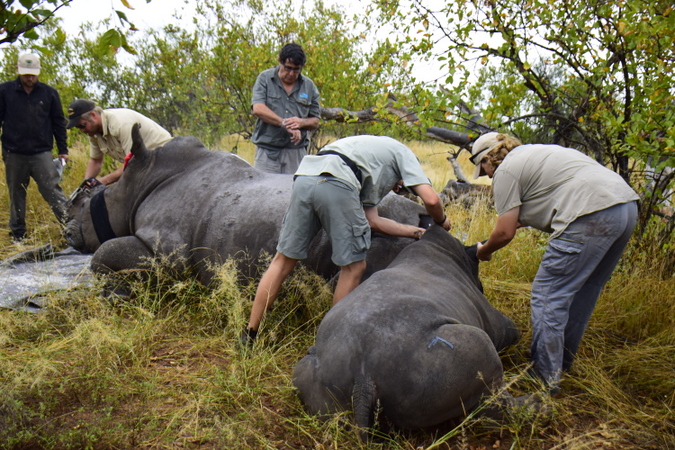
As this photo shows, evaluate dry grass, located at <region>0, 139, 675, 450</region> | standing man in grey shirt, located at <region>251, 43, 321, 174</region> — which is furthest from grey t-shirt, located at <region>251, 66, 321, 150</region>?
dry grass, located at <region>0, 139, 675, 450</region>

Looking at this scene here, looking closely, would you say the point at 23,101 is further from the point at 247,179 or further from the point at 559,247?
the point at 559,247

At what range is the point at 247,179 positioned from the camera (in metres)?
5.84

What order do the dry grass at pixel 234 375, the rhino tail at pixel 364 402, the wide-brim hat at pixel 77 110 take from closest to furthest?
the rhino tail at pixel 364 402, the dry grass at pixel 234 375, the wide-brim hat at pixel 77 110

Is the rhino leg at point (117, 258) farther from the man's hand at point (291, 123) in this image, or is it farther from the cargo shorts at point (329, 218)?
the man's hand at point (291, 123)

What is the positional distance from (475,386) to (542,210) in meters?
1.49

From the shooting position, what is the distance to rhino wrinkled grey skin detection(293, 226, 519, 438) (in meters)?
3.19

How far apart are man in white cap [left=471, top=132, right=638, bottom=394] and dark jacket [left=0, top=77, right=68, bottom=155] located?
6344mm

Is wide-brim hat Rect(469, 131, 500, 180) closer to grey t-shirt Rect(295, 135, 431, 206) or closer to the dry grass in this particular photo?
grey t-shirt Rect(295, 135, 431, 206)

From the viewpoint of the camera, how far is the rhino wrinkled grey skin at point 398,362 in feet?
10.5

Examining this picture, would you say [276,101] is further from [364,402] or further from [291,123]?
[364,402]

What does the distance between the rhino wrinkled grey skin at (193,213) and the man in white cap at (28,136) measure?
1648mm

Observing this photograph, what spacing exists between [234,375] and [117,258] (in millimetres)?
2302

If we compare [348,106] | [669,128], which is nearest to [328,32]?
[348,106]

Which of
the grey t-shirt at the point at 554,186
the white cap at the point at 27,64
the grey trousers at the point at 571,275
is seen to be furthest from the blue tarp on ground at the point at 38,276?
the grey trousers at the point at 571,275
